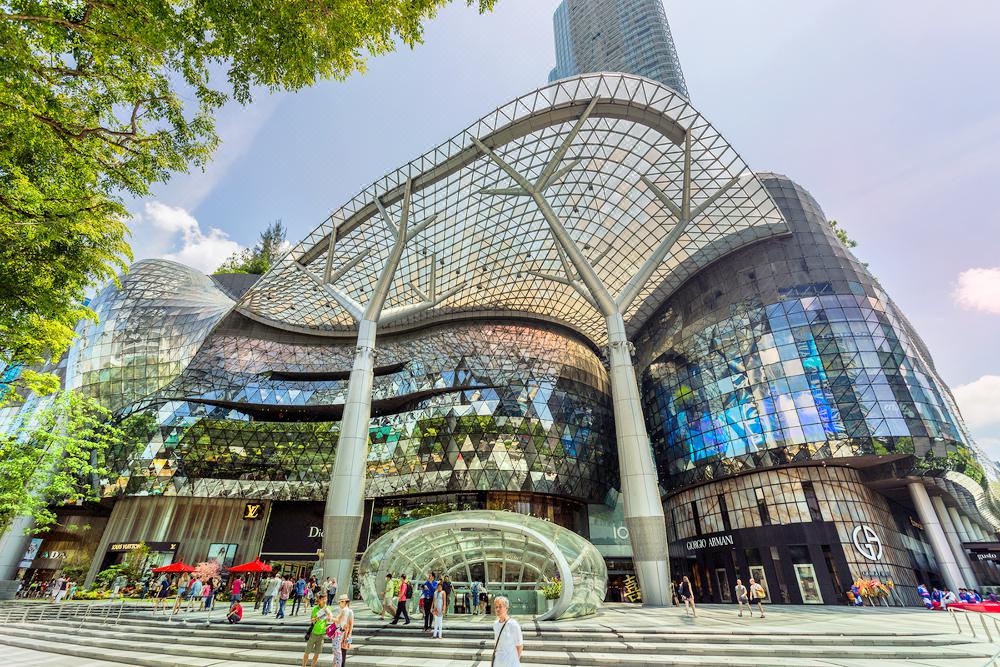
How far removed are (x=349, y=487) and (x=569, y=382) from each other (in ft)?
87.0

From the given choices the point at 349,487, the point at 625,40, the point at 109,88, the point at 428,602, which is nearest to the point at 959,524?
the point at 428,602

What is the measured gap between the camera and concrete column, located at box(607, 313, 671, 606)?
21047 millimetres

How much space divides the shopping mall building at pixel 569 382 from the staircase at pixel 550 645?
9427 mm

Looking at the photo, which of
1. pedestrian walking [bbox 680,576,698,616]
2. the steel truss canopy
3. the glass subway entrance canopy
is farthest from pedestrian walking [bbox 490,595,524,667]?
the steel truss canopy

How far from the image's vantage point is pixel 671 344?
4041cm

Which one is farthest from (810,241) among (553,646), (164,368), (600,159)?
(164,368)

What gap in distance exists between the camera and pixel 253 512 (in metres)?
36.6

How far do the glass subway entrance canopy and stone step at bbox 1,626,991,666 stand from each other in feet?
14.3

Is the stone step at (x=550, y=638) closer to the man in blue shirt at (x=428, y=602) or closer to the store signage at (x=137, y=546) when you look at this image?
the man in blue shirt at (x=428, y=602)

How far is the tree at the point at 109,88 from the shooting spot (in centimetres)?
675

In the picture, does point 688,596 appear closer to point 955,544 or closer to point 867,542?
point 867,542

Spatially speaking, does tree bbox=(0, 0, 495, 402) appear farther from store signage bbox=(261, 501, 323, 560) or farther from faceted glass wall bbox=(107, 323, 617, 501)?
store signage bbox=(261, 501, 323, 560)

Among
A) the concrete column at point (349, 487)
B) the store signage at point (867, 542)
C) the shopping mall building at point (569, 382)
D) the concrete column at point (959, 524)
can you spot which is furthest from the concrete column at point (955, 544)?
the concrete column at point (349, 487)

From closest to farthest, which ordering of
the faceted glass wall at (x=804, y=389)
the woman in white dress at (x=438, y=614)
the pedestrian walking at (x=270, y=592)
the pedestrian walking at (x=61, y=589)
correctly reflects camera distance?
1. the woman in white dress at (x=438, y=614)
2. the pedestrian walking at (x=270, y=592)
3. the faceted glass wall at (x=804, y=389)
4. the pedestrian walking at (x=61, y=589)
